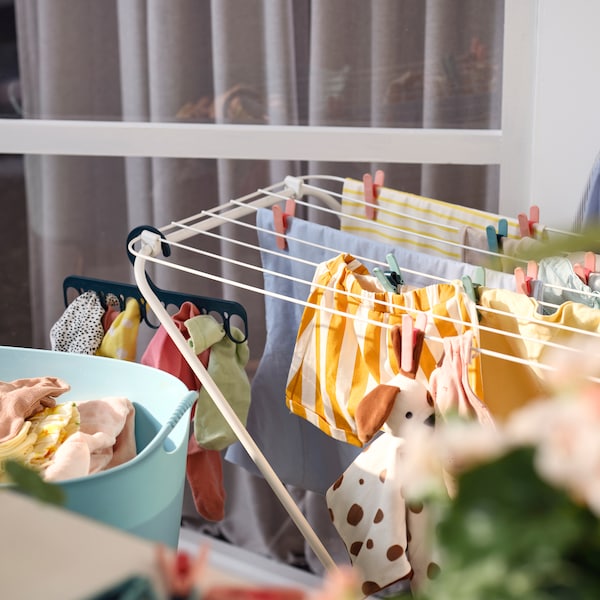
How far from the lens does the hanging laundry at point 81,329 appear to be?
1386mm

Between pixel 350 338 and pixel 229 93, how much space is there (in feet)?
2.90

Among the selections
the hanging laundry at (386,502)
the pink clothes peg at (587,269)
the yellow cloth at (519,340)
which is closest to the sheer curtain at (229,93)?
the pink clothes peg at (587,269)

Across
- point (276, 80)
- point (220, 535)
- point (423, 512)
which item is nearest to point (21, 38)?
point (276, 80)

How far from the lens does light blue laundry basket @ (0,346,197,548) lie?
0.88m

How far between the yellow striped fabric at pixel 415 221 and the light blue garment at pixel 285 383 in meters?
0.07

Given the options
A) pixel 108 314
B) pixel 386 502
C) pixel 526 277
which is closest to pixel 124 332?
pixel 108 314

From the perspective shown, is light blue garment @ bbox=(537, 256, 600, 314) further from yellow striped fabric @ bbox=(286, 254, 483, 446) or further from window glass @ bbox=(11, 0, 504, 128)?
window glass @ bbox=(11, 0, 504, 128)

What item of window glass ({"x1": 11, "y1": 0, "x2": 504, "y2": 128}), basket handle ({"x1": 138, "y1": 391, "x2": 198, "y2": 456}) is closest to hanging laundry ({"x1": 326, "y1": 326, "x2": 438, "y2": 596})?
basket handle ({"x1": 138, "y1": 391, "x2": 198, "y2": 456})

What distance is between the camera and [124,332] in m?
1.37

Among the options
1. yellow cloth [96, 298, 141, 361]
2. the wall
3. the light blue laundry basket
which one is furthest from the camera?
the wall

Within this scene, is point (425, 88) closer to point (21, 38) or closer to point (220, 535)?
point (21, 38)

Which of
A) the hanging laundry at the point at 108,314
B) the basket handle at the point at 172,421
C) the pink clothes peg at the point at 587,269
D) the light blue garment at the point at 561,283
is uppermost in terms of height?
the pink clothes peg at the point at 587,269

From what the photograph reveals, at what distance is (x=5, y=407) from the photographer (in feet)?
3.54

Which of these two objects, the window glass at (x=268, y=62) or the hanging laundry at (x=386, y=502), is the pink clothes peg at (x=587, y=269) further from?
the window glass at (x=268, y=62)
